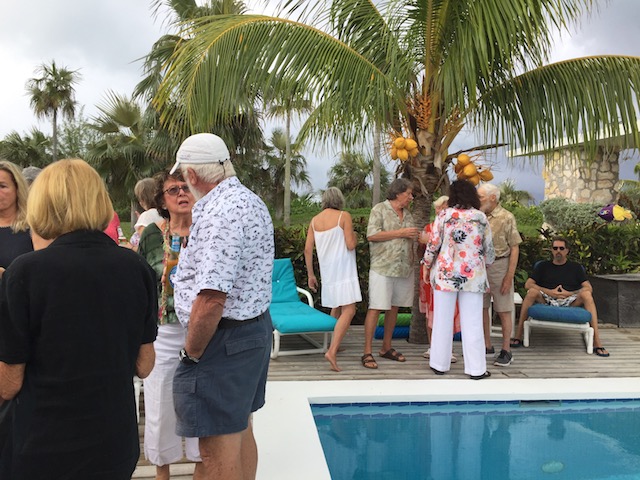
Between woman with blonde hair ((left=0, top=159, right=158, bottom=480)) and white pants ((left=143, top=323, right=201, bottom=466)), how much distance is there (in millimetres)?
1197

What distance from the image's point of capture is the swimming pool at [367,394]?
370 centimetres

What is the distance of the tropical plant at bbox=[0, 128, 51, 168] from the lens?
36044 mm

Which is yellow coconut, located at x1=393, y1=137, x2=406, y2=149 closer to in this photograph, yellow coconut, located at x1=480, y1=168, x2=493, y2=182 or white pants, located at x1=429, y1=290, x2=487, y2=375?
yellow coconut, located at x1=480, y1=168, x2=493, y2=182

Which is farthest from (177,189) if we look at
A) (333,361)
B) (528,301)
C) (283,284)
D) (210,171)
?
(528,301)

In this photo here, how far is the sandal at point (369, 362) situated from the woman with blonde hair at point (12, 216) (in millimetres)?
3332

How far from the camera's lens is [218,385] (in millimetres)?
2254

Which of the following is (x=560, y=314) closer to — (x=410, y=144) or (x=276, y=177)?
(x=410, y=144)

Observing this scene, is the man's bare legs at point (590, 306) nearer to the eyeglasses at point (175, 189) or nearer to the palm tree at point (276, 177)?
the eyeglasses at point (175, 189)

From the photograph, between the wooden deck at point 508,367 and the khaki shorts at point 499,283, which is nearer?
the wooden deck at point 508,367

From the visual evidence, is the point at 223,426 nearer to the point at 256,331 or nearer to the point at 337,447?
the point at 256,331

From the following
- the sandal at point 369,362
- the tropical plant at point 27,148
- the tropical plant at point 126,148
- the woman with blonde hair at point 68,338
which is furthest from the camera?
the tropical plant at point 27,148

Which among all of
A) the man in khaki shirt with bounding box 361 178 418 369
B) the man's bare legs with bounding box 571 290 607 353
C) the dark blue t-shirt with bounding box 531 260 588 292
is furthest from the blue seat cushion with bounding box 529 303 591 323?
the man in khaki shirt with bounding box 361 178 418 369

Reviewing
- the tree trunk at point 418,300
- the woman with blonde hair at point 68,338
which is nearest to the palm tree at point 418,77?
the tree trunk at point 418,300

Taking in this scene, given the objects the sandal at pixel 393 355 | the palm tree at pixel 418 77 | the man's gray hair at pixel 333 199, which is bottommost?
the sandal at pixel 393 355
